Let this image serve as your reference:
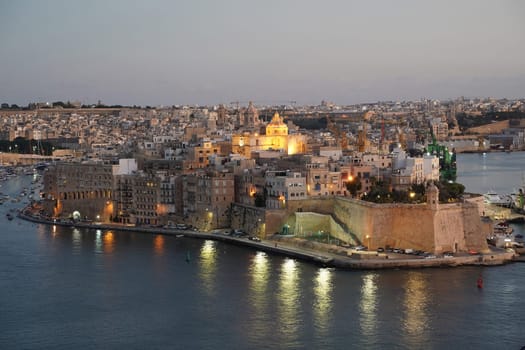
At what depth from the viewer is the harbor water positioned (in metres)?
9.16

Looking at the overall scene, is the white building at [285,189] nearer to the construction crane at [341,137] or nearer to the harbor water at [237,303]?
the harbor water at [237,303]

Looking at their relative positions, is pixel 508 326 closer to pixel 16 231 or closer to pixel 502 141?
pixel 16 231

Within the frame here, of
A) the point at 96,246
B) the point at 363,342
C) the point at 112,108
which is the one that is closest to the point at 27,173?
the point at 96,246

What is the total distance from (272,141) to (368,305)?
9.02 meters

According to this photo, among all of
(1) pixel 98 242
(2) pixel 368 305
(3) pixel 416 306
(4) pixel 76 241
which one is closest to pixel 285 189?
(1) pixel 98 242

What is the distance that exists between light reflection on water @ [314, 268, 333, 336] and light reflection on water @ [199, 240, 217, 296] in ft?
4.12

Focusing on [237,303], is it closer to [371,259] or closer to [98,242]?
[371,259]

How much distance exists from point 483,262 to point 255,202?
13.6 feet

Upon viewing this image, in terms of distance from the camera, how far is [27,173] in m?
28.8

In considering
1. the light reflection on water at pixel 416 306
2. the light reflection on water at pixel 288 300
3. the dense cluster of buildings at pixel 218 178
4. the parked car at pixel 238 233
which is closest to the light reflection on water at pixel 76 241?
the dense cluster of buildings at pixel 218 178

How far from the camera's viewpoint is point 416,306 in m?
10.1

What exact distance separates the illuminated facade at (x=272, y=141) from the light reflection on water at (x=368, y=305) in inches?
280

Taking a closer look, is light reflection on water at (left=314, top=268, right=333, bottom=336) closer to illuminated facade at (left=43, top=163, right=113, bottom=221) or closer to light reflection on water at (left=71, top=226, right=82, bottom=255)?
light reflection on water at (left=71, top=226, right=82, bottom=255)

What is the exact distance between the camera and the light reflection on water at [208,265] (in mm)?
11258
